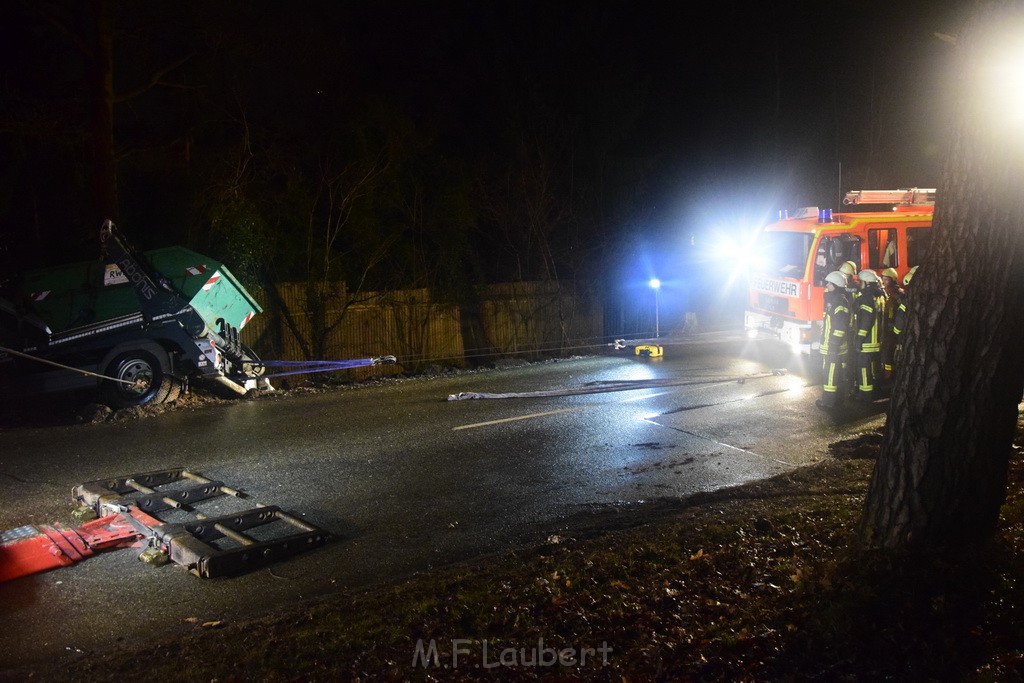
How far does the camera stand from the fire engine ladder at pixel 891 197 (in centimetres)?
1486

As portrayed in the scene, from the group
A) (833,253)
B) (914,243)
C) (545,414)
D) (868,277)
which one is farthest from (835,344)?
(914,243)

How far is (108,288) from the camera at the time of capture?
38.1 feet

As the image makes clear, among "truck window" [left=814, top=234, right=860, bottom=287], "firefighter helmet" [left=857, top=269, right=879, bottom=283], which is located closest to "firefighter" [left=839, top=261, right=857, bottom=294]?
"firefighter helmet" [left=857, top=269, right=879, bottom=283]

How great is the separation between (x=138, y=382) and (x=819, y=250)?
Answer: 10908 millimetres

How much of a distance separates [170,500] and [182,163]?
33.7 feet

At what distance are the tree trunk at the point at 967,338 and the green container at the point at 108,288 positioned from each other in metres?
10.0

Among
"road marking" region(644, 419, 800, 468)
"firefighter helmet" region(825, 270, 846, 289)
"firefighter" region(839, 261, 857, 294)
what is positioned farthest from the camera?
"firefighter" region(839, 261, 857, 294)

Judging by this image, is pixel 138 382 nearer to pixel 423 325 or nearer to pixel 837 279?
pixel 423 325

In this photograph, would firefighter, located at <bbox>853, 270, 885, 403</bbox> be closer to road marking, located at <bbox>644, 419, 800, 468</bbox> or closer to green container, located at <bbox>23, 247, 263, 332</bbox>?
road marking, located at <bbox>644, 419, 800, 468</bbox>

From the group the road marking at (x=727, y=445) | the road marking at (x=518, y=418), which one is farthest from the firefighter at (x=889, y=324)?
the road marking at (x=518, y=418)

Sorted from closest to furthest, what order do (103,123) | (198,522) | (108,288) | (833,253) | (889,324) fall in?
(198,522) → (108,288) → (889,324) → (103,123) → (833,253)

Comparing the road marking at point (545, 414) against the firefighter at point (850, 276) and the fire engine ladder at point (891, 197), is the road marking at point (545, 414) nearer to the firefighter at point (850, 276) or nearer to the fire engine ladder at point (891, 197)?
the firefighter at point (850, 276)

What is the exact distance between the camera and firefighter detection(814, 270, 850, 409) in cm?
1148

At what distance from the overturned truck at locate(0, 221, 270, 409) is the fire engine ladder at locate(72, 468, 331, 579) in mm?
4047
